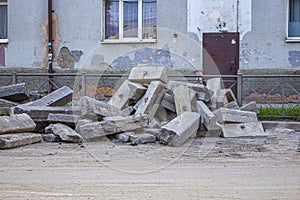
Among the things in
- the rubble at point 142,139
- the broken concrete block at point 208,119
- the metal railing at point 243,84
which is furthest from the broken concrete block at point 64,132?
the metal railing at point 243,84

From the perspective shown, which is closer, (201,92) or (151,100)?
(151,100)

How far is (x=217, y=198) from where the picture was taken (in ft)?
13.1

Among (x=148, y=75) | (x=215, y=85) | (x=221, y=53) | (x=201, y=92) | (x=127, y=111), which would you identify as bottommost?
(x=127, y=111)

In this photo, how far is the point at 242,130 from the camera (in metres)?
8.54

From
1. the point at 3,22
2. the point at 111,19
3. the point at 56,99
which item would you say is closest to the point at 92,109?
the point at 56,99

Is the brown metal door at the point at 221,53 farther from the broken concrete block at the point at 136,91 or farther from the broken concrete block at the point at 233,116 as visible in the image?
the broken concrete block at the point at 136,91

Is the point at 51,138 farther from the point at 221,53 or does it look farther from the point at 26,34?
the point at 26,34

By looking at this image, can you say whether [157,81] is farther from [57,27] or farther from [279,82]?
[57,27]

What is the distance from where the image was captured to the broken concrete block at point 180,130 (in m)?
7.22

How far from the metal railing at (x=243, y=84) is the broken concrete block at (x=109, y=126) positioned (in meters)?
3.57

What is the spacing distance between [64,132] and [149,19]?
7402 mm

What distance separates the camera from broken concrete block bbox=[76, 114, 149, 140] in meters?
7.62

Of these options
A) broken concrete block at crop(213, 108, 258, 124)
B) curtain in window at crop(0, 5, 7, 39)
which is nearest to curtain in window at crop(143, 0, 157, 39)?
curtain in window at crop(0, 5, 7, 39)

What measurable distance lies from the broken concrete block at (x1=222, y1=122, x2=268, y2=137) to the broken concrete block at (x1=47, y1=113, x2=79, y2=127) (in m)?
2.69
